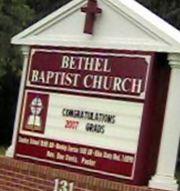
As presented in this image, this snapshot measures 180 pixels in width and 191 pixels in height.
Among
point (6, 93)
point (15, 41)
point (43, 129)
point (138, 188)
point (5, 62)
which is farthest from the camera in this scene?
point (6, 93)

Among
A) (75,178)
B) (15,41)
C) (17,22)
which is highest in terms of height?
(17,22)

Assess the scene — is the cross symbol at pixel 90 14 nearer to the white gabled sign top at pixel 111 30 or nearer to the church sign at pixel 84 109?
the white gabled sign top at pixel 111 30

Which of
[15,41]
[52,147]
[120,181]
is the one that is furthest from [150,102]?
[15,41]

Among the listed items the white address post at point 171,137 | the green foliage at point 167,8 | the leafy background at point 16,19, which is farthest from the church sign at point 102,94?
the green foliage at point 167,8

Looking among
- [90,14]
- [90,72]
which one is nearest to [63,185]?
[90,72]

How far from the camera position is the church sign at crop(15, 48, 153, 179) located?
1015cm

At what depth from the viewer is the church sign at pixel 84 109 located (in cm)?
1015

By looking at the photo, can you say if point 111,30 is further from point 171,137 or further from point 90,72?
point 171,137

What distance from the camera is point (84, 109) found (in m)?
10.8

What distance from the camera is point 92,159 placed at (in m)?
10.6

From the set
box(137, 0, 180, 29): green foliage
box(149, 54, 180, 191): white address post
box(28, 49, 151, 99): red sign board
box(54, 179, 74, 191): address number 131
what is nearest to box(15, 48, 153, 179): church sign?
box(28, 49, 151, 99): red sign board

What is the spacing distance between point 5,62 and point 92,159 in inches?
736

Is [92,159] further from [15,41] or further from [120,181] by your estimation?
[15,41]

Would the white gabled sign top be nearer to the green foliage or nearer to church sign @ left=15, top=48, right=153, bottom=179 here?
church sign @ left=15, top=48, right=153, bottom=179
